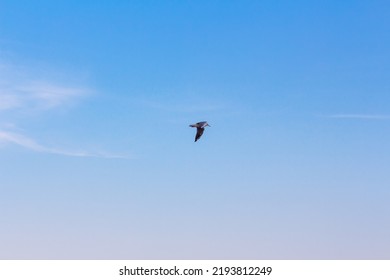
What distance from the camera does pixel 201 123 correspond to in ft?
491

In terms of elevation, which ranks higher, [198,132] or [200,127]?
[200,127]

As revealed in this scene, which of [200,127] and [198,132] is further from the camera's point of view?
[200,127]
